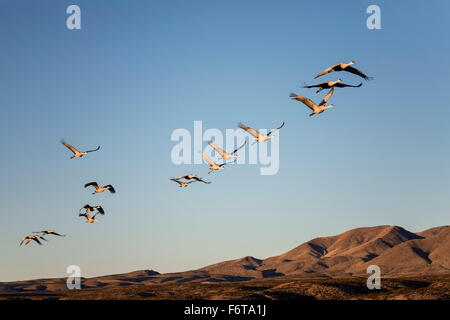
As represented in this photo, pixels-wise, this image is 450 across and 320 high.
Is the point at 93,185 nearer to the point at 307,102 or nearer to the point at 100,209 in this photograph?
the point at 100,209

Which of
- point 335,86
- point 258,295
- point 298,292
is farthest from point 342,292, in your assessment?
point 335,86

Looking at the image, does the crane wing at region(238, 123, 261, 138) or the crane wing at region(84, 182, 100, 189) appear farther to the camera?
the crane wing at region(84, 182, 100, 189)

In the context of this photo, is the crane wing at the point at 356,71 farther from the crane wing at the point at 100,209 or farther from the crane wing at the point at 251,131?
the crane wing at the point at 100,209

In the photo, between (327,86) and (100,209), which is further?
(100,209)

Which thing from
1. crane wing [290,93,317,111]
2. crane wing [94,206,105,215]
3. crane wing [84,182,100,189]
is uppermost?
crane wing [290,93,317,111]

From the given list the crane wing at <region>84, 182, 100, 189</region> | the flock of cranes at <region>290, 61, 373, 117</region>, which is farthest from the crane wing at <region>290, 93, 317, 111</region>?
the crane wing at <region>84, 182, 100, 189</region>

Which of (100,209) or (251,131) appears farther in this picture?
(100,209)

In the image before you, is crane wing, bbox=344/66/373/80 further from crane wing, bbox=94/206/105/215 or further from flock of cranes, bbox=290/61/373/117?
crane wing, bbox=94/206/105/215

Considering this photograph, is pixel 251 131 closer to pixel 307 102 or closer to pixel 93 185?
pixel 307 102

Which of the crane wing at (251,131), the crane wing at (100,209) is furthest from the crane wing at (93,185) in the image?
the crane wing at (251,131)

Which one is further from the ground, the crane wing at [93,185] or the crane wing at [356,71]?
the crane wing at [356,71]

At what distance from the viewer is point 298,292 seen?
648 feet

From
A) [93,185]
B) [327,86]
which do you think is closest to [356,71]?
[327,86]
